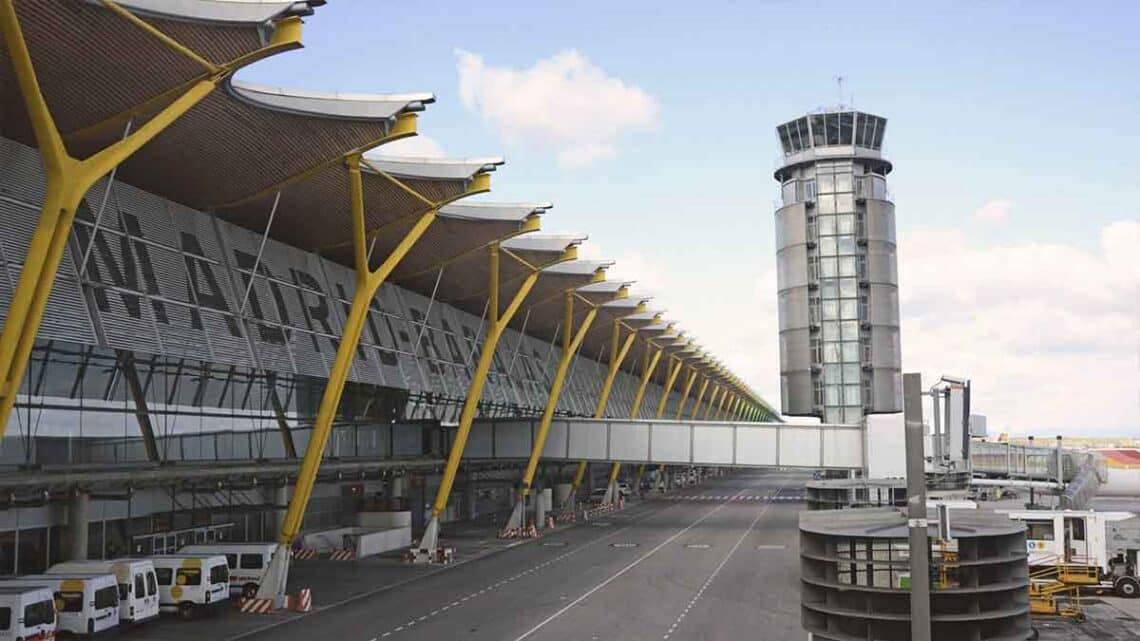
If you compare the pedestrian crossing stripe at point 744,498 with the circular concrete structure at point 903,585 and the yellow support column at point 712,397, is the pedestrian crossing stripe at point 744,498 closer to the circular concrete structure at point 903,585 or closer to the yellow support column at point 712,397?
the yellow support column at point 712,397

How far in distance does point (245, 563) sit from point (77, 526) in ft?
21.6

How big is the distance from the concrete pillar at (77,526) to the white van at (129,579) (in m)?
3.04

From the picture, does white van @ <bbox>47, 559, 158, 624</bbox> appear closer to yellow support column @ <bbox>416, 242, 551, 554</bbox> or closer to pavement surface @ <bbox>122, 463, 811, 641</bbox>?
pavement surface @ <bbox>122, 463, 811, 641</bbox>

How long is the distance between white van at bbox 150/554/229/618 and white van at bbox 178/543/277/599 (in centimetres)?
360

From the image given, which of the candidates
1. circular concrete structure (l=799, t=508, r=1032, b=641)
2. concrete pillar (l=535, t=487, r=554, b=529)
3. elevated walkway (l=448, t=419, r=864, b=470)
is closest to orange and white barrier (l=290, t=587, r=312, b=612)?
circular concrete structure (l=799, t=508, r=1032, b=641)

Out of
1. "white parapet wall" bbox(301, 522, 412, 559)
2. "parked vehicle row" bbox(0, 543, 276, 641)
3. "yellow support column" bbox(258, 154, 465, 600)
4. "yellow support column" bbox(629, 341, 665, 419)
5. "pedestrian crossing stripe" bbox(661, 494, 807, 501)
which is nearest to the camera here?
"parked vehicle row" bbox(0, 543, 276, 641)

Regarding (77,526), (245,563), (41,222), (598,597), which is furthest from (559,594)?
(41,222)

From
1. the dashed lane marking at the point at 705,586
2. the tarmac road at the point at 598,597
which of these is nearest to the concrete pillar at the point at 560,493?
the dashed lane marking at the point at 705,586

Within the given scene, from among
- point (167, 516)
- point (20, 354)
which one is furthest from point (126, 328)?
point (167, 516)

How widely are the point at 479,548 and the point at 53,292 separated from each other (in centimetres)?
3419

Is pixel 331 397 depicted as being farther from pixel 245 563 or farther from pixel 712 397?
pixel 712 397

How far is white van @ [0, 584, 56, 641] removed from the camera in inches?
1109

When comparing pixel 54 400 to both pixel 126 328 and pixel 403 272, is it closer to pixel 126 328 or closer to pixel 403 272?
pixel 126 328

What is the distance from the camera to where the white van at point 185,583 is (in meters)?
37.3
